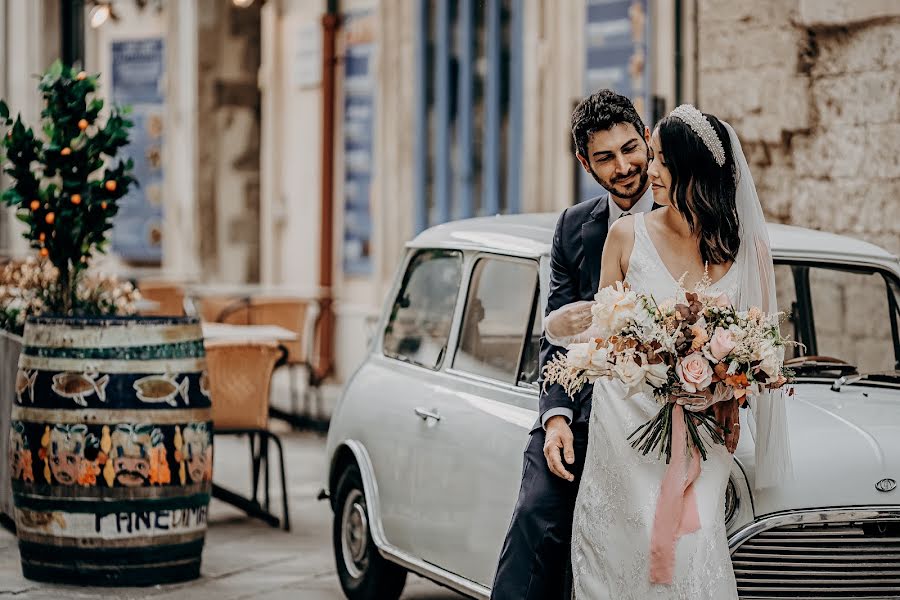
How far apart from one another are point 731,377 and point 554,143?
8.78 metres

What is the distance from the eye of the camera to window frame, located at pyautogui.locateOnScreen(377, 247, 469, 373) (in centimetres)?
655

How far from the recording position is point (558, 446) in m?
4.92

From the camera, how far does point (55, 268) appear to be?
857 cm

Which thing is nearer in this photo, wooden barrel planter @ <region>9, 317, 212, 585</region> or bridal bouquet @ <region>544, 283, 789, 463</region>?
bridal bouquet @ <region>544, 283, 789, 463</region>

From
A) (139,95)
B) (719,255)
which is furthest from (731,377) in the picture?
(139,95)

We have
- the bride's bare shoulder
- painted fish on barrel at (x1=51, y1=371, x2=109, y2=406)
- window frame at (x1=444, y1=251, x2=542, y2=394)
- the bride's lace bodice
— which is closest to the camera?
the bride's lace bodice

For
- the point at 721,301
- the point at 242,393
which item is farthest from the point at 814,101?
the point at 721,301

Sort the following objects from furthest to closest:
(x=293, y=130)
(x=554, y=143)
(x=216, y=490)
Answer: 1. (x=293, y=130)
2. (x=554, y=143)
3. (x=216, y=490)

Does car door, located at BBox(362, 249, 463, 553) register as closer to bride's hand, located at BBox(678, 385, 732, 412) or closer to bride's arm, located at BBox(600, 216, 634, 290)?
bride's arm, located at BBox(600, 216, 634, 290)

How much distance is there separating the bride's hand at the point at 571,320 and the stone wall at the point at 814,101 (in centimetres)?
492

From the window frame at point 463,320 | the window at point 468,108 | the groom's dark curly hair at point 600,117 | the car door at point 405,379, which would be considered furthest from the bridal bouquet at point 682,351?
the window at point 468,108

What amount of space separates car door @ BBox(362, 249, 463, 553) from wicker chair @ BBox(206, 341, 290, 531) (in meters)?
1.91

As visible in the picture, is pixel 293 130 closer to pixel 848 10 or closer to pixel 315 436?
pixel 315 436

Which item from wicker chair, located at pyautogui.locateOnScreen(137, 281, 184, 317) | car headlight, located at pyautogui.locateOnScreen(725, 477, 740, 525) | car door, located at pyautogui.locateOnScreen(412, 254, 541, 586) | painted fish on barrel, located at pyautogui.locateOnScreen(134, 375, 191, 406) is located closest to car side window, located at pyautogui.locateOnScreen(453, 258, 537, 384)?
car door, located at pyautogui.locateOnScreen(412, 254, 541, 586)
